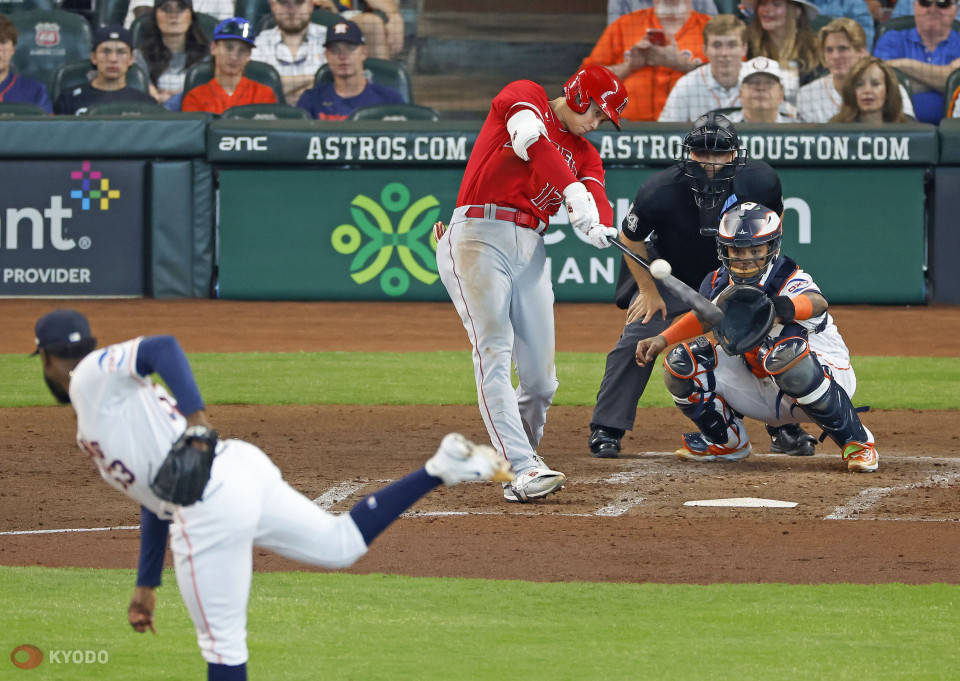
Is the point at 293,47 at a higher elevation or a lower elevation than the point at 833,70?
higher

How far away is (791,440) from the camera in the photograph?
7348mm

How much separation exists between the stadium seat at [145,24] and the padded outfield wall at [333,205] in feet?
5.19

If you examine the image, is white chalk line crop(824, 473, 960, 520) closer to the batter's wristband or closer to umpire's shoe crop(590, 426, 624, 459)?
the batter's wristband

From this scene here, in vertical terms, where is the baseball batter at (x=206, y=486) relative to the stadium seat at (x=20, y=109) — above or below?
below

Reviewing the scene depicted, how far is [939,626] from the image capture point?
4359 mm

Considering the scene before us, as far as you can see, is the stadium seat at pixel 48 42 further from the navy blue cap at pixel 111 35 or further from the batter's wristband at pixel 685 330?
the batter's wristband at pixel 685 330

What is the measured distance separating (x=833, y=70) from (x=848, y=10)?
1.86 meters

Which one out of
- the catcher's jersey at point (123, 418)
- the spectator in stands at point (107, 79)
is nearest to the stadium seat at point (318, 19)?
the spectator in stands at point (107, 79)

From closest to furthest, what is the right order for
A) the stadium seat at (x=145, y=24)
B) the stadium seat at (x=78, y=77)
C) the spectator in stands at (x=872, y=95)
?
the spectator in stands at (x=872, y=95)
the stadium seat at (x=78, y=77)
the stadium seat at (x=145, y=24)

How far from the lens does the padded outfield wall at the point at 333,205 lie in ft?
40.8

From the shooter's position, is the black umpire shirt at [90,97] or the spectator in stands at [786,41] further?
the black umpire shirt at [90,97]

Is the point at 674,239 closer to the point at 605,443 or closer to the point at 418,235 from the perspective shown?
the point at 605,443

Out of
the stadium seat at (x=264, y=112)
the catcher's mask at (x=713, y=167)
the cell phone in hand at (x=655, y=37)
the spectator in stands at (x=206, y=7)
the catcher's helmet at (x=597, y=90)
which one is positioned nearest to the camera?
the catcher's helmet at (x=597, y=90)

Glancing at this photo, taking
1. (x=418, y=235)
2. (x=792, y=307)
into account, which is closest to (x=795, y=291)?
(x=792, y=307)
